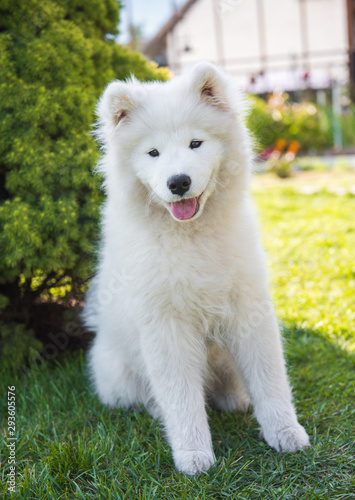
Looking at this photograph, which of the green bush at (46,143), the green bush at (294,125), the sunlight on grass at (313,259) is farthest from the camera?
the green bush at (294,125)

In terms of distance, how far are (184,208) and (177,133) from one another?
0.35m

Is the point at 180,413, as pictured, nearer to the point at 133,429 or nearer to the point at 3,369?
the point at 133,429

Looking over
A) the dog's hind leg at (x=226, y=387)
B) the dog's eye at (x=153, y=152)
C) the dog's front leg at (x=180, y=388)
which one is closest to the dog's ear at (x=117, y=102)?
the dog's eye at (x=153, y=152)

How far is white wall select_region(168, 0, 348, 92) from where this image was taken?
21484mm

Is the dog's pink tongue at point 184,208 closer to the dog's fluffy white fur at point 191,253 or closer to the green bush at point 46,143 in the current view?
the dog's fluffy white fur at point 191,253

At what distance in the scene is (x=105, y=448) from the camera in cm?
269

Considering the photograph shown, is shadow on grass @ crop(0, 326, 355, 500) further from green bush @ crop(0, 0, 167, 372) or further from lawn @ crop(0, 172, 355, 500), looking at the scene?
green bush @ crop(0, 0, 167, 372)

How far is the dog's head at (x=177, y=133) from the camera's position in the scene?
2354mm

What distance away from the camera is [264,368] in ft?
8.80

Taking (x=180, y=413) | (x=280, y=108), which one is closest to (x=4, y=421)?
(x=180, y=413)

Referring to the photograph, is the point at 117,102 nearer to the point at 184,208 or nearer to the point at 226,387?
the point at 184,208

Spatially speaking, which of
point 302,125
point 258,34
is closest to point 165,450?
point 302,125

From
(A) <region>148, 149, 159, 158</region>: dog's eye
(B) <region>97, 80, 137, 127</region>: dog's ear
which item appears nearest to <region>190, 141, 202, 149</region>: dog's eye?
(A) <region>148, 149, 159, 158</region>: dog's eye

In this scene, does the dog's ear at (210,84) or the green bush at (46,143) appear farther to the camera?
the green bush at (46,143)
